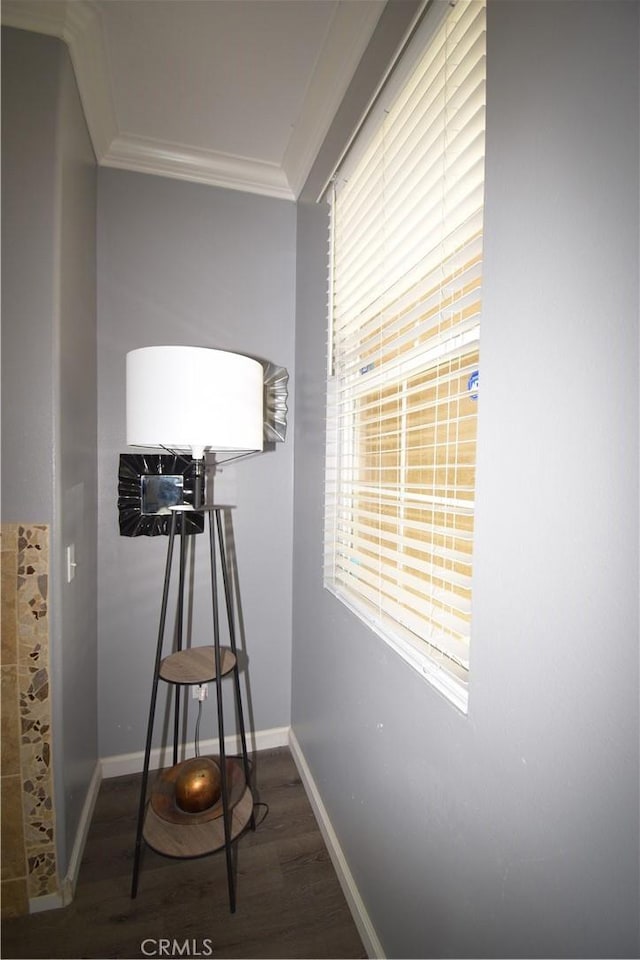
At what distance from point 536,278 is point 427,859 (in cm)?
116

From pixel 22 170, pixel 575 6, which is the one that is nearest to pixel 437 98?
pixel 575 6

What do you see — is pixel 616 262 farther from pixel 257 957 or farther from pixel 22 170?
pixel 257 957

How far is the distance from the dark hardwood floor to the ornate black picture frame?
3.79 feet

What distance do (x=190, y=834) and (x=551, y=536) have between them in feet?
5.15

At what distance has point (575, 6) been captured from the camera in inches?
21.8

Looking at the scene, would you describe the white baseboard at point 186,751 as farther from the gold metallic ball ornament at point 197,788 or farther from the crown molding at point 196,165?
the crown molding at point 196,165

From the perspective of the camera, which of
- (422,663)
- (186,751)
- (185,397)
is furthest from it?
(186,751)

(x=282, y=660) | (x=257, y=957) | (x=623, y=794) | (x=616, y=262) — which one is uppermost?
(x=616, y=262)

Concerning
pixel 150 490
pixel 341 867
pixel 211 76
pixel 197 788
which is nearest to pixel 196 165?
pixel 211 76

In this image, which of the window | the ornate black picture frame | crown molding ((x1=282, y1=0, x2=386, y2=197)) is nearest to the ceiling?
crown molding ((x1=282, y1=0, x2=386, y2=197))

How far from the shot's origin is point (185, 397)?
1.18 meters

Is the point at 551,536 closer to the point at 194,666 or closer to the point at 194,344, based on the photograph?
the point at 194,666

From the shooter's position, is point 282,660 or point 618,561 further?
point 282,660

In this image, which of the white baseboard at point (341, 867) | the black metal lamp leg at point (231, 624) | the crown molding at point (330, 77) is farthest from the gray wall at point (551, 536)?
the black metal lamp leg at point (231, 624)
